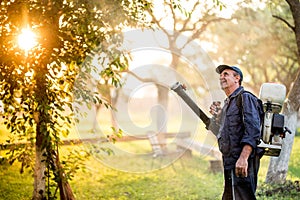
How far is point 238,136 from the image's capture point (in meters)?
4.70

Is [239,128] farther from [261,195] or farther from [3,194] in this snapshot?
[3,194]

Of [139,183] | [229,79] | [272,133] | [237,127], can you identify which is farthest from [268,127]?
[139,183]

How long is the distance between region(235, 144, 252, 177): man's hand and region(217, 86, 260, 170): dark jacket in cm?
6

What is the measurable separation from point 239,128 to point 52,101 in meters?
2.50

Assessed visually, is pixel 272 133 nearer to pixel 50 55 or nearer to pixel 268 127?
pixel 268 127

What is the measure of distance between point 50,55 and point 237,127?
105 inches

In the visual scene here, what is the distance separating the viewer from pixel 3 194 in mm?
7816

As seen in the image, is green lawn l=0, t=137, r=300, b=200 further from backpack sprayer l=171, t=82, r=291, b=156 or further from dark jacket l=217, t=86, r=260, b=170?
A: dark jacket l=217, t=86, r=260, b=170

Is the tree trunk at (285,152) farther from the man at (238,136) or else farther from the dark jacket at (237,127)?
the dark jacket at (237,127)

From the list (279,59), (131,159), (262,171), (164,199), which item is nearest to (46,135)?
(164,199)

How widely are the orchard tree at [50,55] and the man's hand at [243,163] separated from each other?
7.28ft

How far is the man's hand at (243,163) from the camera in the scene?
4473 mm

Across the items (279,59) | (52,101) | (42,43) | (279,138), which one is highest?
(279,59)

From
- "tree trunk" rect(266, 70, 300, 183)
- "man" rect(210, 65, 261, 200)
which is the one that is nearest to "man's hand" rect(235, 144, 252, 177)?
"man" rect(210, 65, 261, 200)
